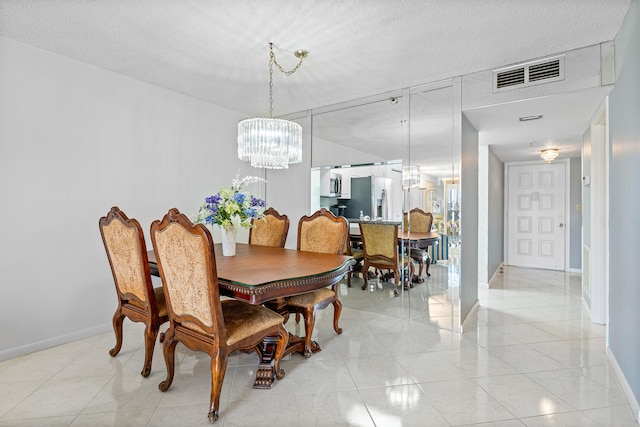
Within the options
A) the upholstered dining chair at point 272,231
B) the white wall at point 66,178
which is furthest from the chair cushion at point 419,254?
the white wall at point 66,178

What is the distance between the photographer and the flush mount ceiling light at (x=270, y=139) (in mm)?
2705

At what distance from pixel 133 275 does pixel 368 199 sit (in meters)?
2.47

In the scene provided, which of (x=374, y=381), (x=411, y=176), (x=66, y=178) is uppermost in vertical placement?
(x=411, y=176)

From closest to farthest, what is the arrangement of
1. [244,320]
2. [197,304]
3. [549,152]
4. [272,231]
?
[197,304] < [244,320] < [272,231] < [549,152]

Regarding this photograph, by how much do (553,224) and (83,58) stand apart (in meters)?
7.18

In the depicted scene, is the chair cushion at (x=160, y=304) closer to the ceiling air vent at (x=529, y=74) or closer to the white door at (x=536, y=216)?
the ceiling air vent at (x=529, y=74)

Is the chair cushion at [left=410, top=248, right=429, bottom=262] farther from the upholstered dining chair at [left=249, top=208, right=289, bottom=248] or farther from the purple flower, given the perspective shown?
the purple flower

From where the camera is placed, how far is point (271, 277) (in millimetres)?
1799

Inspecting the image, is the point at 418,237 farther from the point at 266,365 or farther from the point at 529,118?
the point at 266,365

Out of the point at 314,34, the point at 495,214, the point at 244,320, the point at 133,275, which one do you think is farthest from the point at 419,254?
the point at 495,214

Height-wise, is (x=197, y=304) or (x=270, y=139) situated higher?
(x=270, y=139)

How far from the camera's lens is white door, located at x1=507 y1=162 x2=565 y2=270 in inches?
227

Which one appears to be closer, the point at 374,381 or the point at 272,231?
the point at 374,381

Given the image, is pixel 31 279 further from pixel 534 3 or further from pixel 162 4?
pixel 534 3
